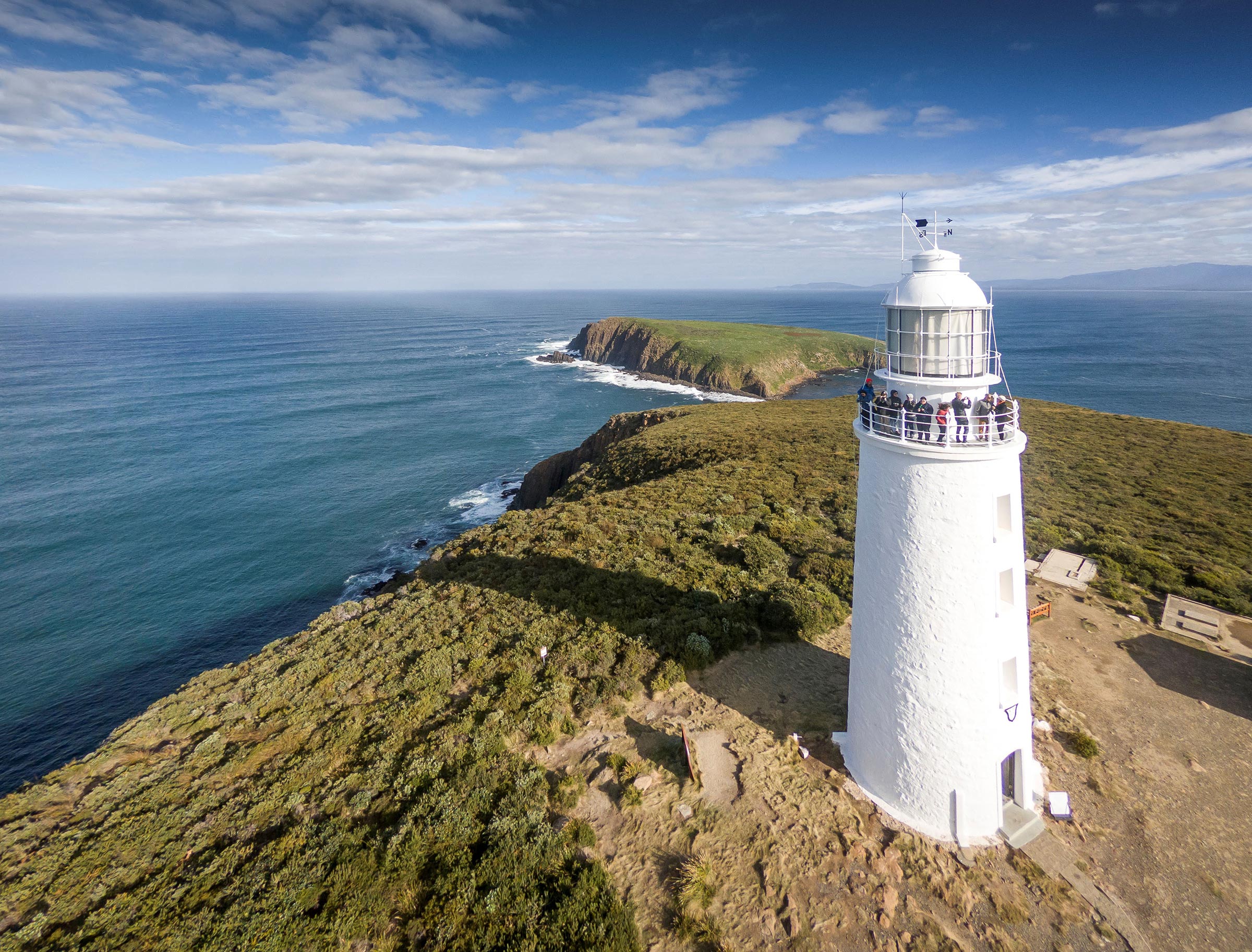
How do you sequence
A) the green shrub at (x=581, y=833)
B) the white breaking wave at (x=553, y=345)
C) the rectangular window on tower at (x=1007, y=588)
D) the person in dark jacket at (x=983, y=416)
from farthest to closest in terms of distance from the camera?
the white breaking wave at (x=553, y=345) < the green shrub at (x=581, y=833) < the rectangular window on tower at (x=1007, y=588) < the person in dark jacket at (x=983, y=416)

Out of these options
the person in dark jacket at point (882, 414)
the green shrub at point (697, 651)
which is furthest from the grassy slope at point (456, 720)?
the person in dark jacket at point (882, 414)

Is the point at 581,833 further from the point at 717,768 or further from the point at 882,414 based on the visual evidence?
the point at 882,414

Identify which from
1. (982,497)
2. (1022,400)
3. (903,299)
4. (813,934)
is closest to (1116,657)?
(982,497)

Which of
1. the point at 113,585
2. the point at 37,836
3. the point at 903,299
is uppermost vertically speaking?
the point at 903,299

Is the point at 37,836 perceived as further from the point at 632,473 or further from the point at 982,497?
the point at 632,473

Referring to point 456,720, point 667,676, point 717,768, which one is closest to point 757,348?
point 667,676

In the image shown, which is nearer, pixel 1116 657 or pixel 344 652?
pixel 1116 657

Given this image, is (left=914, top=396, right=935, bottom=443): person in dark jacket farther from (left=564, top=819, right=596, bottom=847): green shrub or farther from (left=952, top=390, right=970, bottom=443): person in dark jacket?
(left=564, top=819, right=596, bottom=847): green shrub

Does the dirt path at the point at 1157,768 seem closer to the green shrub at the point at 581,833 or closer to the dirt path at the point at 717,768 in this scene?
the dirt path at the point at 717,768
